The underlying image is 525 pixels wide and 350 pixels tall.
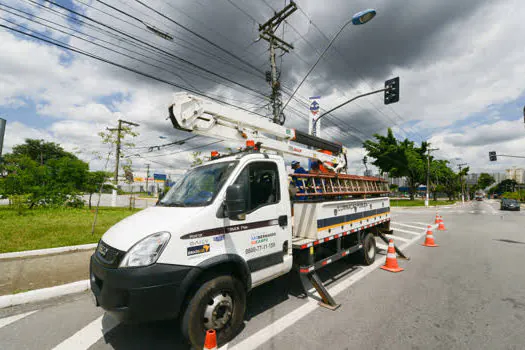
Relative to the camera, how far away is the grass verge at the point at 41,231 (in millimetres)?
6602

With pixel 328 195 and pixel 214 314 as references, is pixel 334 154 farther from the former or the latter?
pixel 214 314

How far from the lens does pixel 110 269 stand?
2.53m

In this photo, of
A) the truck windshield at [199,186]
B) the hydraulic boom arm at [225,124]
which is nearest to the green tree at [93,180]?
the hydraulic boom arm at [225,124]

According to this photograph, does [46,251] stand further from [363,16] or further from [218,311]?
[363,16]

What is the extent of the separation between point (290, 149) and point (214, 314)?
383 centimetres

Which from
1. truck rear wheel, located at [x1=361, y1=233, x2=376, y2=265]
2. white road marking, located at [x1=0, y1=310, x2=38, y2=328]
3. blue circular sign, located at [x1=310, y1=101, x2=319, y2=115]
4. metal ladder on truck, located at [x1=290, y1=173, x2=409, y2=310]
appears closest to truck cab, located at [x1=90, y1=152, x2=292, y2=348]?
metal ladder on truck, located at [x1=290, y1=173, x2=409, y2=310]

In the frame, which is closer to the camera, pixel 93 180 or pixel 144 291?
pixel 144 291

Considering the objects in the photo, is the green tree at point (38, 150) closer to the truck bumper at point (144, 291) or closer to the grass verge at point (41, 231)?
the grass verge at point (41, 231)

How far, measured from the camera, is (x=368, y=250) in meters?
6.05

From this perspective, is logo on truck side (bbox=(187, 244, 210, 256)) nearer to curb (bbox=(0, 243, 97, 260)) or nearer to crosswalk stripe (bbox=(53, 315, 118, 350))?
crosswalk stripe (bbox=(53, 315, 118, 350))

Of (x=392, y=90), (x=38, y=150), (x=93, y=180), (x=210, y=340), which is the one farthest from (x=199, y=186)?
(x=38, y=150)

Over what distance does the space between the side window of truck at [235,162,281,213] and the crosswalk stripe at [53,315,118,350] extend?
2410mm

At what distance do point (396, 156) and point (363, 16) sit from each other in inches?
1380

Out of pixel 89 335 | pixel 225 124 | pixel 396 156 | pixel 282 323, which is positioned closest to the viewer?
pixel 89 335
